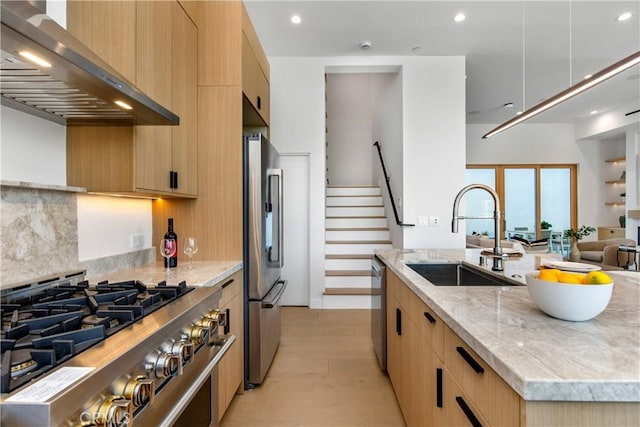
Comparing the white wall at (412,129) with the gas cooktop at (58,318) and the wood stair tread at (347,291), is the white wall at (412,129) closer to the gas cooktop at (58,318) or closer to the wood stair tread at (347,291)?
the wood stair tread at (347,291)

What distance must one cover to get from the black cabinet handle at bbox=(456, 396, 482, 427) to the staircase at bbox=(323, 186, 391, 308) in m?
3.27

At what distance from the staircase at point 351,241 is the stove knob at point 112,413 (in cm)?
369

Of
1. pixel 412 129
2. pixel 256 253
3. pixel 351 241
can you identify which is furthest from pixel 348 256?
pixel 256 253

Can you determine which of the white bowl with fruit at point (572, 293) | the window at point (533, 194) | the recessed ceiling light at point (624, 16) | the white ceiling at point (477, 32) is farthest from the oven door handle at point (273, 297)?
the window at point (533, 194)

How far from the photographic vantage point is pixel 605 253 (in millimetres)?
5160

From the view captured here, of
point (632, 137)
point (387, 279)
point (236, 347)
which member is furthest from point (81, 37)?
point (632, 137)

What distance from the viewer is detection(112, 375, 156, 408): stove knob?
0.81m

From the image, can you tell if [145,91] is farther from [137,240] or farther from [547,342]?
[547,342]

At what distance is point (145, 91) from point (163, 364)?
140 cm

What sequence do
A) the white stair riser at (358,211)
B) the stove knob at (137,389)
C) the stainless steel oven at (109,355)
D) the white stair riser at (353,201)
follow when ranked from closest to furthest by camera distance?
the stainless steel oven at (109,355)
the stove knob at (137,389)
the white stair riser at (358,211)
the white stair riser at (353,201)

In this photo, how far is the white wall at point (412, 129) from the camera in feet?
14.2

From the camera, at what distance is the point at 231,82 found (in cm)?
242

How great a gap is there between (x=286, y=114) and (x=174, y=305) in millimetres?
3571

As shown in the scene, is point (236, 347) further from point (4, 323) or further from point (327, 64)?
point (327, 64)
